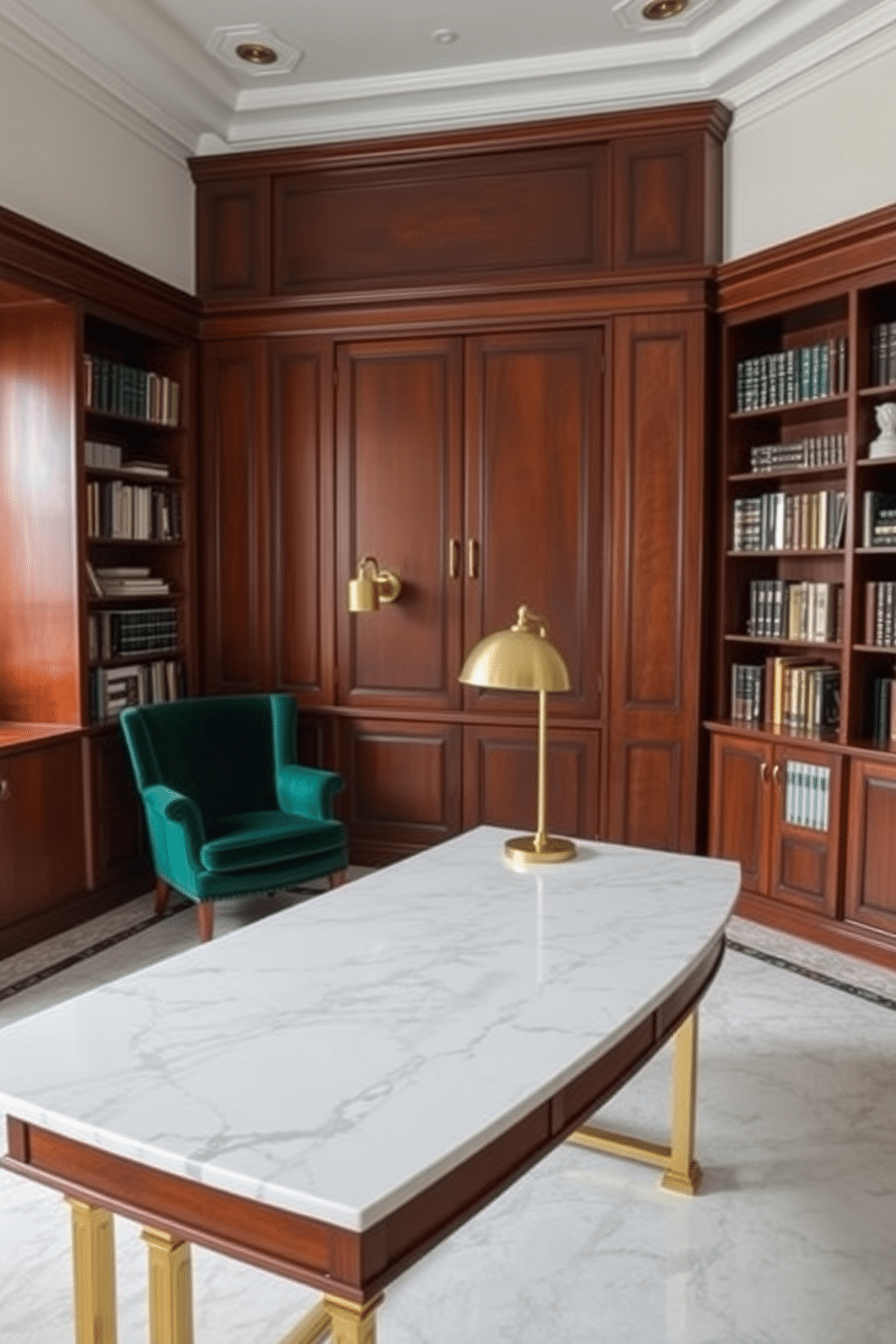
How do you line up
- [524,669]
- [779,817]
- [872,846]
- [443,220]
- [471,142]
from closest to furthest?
[524,669]
[872,846]
[779,817]
[471,142]
[443,220]

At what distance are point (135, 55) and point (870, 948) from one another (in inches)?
164

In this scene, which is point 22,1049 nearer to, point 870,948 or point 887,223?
point 870,948

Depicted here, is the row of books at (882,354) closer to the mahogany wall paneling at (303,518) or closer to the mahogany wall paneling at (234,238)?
the mahogany wall paneling at (303,518)

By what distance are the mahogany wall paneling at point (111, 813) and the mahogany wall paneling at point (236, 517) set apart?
72cm

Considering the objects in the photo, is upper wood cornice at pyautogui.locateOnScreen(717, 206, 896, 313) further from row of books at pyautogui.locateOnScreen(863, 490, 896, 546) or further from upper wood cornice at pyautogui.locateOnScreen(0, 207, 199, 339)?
upper wood cornice at pyautogui.locateOnScreen(0, 207, 199, 339)

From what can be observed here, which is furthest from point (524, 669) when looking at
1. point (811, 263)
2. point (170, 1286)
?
point (811, 263)

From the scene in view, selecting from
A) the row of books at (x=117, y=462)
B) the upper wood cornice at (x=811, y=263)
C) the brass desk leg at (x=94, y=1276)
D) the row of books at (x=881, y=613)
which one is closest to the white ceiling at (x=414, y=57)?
the upper wood cornice at (x=811, y=263)

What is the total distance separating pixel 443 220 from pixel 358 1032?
3831mm

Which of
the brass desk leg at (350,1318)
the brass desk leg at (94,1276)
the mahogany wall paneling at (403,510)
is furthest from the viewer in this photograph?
the mahogany wall paneling at (403,510)

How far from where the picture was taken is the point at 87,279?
4.02 metres

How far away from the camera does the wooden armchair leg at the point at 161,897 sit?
4192 mm

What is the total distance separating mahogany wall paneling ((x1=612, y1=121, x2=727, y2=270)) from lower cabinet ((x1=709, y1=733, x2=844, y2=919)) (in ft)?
6.30

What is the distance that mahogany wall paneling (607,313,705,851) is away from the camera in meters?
4.26

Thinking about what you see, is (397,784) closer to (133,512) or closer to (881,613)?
(133,512)
